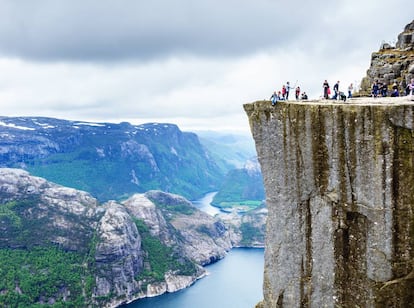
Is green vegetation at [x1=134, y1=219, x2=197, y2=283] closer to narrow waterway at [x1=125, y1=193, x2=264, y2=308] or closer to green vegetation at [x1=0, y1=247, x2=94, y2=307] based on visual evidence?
narrow waterway at [x1=125, y1=193, x2=264, y2=308]

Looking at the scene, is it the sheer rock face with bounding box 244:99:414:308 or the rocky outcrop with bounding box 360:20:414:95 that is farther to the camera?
the rocky outcrop with bounding box 360:20:414:95

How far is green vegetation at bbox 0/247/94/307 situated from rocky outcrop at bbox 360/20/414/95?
413ft

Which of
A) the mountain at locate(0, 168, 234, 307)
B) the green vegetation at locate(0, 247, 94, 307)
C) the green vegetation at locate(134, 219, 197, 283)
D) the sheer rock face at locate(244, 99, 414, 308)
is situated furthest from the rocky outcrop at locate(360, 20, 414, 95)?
the green vegetation at locate(134, 219, 197, 283)

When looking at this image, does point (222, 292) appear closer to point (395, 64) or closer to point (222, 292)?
point (222, 292)

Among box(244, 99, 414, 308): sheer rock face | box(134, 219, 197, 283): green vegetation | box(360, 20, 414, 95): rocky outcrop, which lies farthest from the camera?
box(134, 219, 197, 283): green vegetation

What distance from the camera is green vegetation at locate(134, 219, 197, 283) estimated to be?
167875 millimetres

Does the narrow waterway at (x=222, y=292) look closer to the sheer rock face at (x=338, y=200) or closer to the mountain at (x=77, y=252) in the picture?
the mountain at (x=77, y=252)

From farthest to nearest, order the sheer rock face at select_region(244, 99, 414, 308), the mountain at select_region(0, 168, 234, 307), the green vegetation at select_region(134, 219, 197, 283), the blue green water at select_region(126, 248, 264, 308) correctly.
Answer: the green vegetation at select_region(134, 219, 197, 283), the mountain at select_region(0, 168, 234, 307), the blue green water at select_region(126, 248, 264, 308), the sheer rock face at select_region(244, 99, 414, 308)

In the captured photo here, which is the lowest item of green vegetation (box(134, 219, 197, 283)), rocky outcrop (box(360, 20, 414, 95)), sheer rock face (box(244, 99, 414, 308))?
green vegetation (box(134, 219, 197, 283))

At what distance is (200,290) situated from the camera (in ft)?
495

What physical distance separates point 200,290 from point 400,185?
142 meters

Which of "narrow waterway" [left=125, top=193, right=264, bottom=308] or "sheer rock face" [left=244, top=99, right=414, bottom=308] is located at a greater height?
"sheer rock face" [left=244, top=99, right=414, bottom=308]

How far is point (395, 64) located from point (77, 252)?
150m

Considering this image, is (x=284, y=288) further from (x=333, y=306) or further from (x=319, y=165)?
(x=319, y=165)
